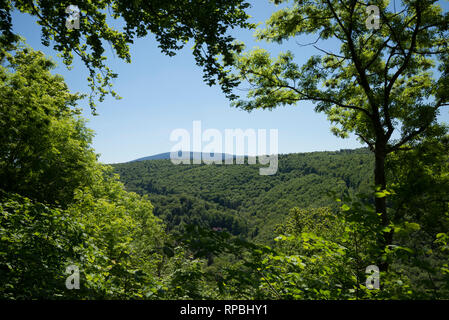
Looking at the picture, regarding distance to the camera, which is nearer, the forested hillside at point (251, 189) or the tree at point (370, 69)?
the tree at point (370, 69)

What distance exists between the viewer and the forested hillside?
A: 11812 cm

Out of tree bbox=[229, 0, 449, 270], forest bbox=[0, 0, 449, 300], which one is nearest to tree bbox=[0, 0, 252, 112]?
forest bbox=[0, 0, 449, 300]

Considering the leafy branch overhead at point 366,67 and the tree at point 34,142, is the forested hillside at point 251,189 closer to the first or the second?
the tree at point 34,142

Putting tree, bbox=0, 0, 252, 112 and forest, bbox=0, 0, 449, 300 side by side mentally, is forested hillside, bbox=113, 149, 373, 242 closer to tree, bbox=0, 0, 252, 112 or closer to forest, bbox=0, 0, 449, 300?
forest, bbox=0, 0, 449, 300

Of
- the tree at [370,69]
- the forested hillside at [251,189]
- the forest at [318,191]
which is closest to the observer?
the forest at [318,191]

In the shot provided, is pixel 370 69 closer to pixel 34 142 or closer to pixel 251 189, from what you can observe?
pixel 34 142

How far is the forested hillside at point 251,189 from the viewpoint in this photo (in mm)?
118125

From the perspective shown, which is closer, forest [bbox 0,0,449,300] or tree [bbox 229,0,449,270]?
forest [bbox 0,0,449,300]

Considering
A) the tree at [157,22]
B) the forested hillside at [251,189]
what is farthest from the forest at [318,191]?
the forested hillside at [251,189]

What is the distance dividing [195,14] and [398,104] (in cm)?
664

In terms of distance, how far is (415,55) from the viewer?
678 centimetres

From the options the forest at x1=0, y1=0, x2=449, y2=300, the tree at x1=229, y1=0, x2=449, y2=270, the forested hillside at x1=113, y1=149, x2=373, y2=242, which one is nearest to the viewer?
the forest at x1=0, y1=0, x2=449, y2=300

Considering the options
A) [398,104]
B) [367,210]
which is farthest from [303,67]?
[367,210]
